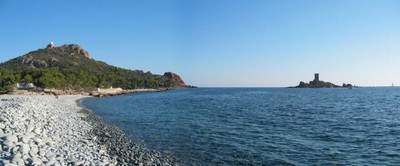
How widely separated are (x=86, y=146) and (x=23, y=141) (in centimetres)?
372

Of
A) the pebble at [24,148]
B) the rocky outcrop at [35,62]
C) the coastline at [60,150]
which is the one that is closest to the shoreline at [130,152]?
the coastline at [60,150]

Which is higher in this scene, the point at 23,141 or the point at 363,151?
the point at 23,141

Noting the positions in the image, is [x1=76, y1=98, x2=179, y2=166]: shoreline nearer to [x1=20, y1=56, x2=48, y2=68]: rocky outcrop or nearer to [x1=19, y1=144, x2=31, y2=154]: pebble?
[x1=19, y1=144, x2=31, y2=154]: pebble

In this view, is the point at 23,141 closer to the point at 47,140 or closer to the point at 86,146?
the point at 47,140

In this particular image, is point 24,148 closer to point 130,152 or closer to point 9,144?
point 9,144

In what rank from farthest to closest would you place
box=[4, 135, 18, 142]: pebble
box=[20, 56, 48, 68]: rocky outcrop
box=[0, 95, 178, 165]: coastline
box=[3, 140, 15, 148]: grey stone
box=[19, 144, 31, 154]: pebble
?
1. box=[20, 56, 48, 68]: rocky outcrop
2. box=[4, 135, 18, 142]: pebble
3. box=[3, 140, 15, 148]: grey stone
4. box=[19, 144, 31, 154]: pebble
5. box=[0, 95, 178, 165]: coastline

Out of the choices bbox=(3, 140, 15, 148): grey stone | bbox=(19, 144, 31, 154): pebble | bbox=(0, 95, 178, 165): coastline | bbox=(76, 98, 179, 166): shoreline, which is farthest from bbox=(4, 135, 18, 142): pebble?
bbox=(76, 98, 179, 166): shoreline

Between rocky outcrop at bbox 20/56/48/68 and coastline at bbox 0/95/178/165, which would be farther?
rocky outcrop at bbox 20/56/48/68

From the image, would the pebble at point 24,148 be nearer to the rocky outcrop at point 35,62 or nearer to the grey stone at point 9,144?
the grey stone at point 9,144

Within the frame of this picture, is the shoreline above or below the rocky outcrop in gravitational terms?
below

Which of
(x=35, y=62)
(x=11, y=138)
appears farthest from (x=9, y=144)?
(x=35, y=62)

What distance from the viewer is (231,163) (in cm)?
1792

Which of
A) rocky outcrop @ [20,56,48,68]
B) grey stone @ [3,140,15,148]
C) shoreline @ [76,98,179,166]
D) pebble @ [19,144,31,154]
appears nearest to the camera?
pebble @ [19,144,31,154]

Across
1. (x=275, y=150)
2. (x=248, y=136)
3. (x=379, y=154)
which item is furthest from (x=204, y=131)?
(x=379, y=154)
